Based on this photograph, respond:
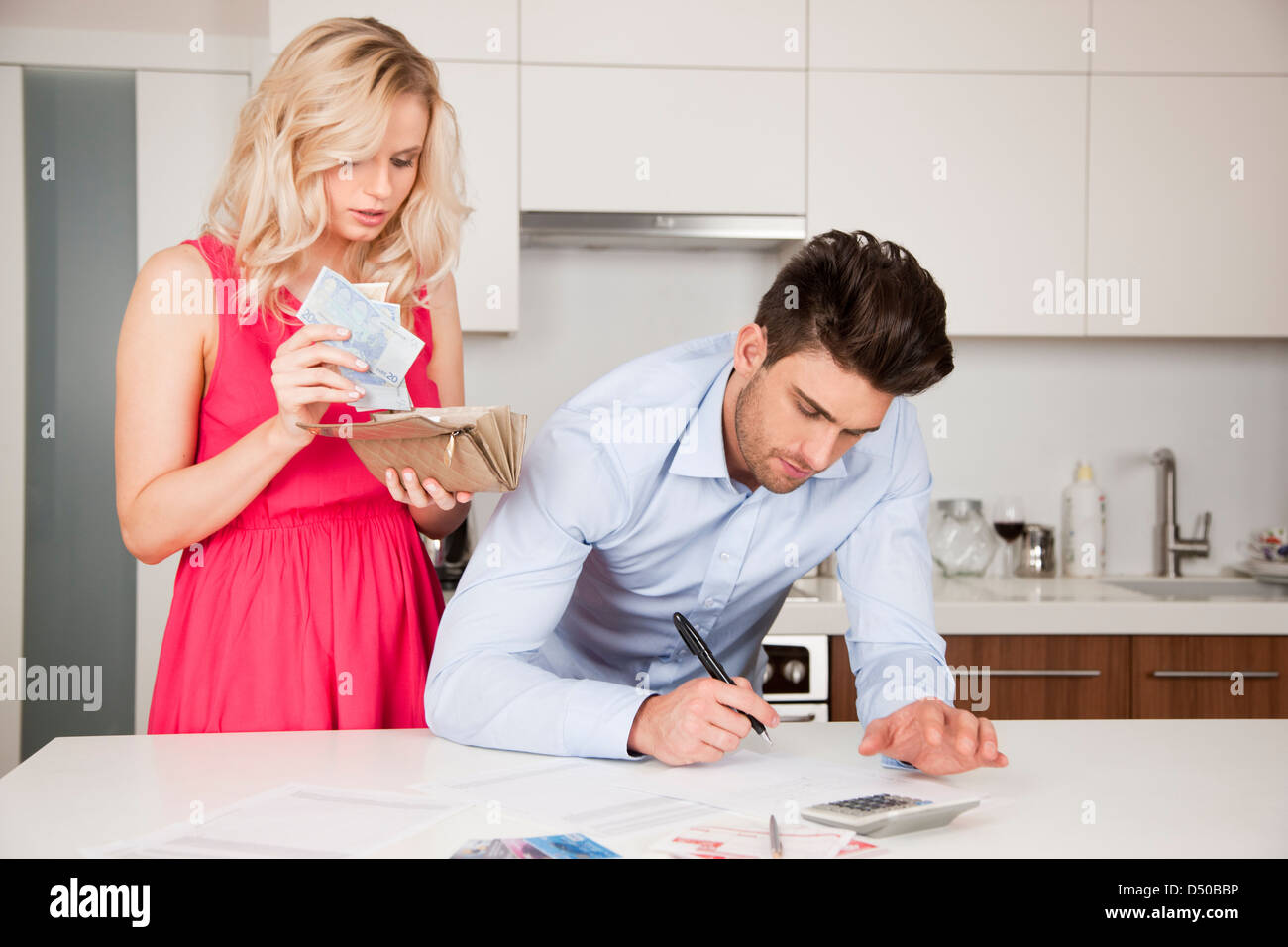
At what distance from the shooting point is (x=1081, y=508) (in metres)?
3.18

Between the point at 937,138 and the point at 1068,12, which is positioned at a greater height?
the point at 1068,12

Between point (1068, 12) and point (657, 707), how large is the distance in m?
2.43

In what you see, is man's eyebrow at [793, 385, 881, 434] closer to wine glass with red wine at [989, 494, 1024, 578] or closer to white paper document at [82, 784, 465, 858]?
white paper document at [82, 784, 465, 858]

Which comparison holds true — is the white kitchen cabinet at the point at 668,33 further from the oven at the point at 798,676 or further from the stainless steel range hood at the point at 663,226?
the oven at the point at 798,676

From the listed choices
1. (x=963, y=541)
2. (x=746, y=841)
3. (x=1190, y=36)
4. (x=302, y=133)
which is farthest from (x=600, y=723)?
(x=1190, y=36)

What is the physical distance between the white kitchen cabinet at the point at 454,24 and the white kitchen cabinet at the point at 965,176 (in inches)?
30.9

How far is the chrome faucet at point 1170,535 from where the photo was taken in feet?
10.6

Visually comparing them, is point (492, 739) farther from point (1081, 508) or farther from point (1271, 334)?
point (1271, 334)

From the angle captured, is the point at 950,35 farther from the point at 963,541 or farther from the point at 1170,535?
the point at 1170,535

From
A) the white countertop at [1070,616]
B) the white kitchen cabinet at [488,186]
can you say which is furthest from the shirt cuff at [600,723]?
the white kitchen cabinet at [488,186]

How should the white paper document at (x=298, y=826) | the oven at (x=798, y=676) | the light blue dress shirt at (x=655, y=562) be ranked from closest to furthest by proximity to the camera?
1. the white paper document at (x=298, y=826)
2. the light blue dress shirt at (x=655, y=562)
3. the oven at (x=798, y=676)

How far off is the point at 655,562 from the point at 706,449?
0.18m
